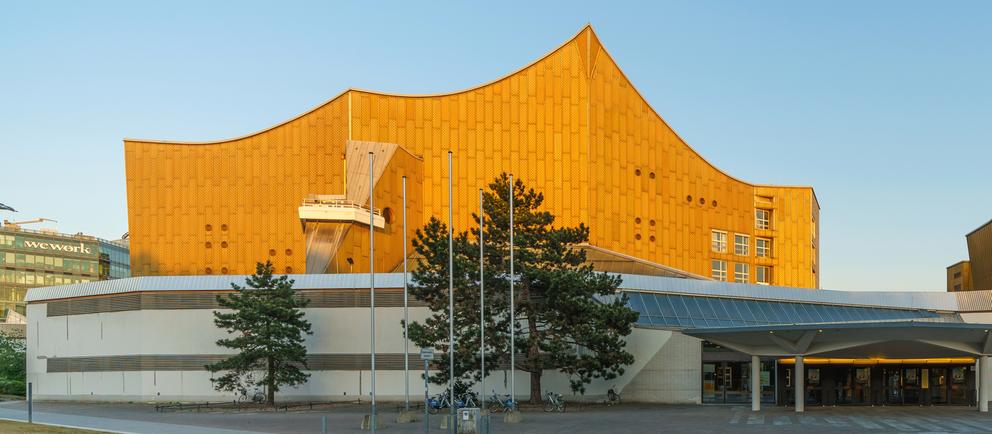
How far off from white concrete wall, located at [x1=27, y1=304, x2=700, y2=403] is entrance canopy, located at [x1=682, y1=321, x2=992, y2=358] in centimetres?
567

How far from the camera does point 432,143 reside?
75.9 meters

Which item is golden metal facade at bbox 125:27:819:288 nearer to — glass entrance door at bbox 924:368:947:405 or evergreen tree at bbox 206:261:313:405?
evergreen tree at bbox 206:261:313:405

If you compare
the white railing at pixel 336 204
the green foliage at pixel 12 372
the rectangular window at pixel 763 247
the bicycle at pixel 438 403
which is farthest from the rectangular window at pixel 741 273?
the green foliage at pixel 12 372

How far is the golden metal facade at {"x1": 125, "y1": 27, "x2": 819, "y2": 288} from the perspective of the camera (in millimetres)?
74688

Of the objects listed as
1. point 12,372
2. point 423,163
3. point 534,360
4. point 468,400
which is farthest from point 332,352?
point 12,372

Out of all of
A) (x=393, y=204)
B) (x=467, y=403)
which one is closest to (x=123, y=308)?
(x=393, y=204)

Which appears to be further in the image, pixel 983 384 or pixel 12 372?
pixel 12 372

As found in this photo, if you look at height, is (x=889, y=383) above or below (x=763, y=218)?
below

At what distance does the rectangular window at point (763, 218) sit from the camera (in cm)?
9144

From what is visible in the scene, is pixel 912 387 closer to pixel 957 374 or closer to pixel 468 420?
pixel 957 374

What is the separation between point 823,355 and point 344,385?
24564 millimetres

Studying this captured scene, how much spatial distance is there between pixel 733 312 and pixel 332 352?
72.9 feet

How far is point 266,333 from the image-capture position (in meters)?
52.5

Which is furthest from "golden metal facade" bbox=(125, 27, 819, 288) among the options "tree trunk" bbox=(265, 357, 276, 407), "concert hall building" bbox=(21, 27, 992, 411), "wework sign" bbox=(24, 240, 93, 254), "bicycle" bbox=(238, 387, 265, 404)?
"wework sign" bbox=(24, 240, 93, 254)
